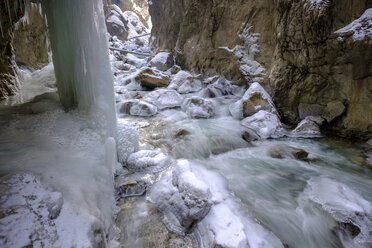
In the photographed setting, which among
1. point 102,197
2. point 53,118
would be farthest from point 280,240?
point 53,118

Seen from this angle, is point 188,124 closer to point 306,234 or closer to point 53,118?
point 53,118

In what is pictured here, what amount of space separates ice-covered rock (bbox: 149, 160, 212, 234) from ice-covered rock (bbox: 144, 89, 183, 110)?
13.6 feet

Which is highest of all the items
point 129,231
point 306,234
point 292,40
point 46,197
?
point 292,40

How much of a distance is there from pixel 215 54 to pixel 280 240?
8074 mm

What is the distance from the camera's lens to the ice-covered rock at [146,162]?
254cm

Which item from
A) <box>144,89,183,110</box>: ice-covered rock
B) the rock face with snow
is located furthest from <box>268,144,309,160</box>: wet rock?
the rock face with snow

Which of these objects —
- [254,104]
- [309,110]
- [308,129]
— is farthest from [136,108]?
[309,110]

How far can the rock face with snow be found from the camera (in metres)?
26.0

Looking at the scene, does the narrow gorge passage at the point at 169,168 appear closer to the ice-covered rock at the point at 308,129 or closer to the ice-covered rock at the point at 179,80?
the ice-covered rock at the point at 308,129

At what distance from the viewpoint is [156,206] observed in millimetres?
1970

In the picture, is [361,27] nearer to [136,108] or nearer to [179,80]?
[136,108]

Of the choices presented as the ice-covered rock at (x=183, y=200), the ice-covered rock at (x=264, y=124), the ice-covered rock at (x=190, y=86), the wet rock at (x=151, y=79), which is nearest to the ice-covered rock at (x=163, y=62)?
the wet rock at (x=151, y=79)

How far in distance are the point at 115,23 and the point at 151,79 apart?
24.2 m

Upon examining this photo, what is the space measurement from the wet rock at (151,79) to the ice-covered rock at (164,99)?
4.89 ft
